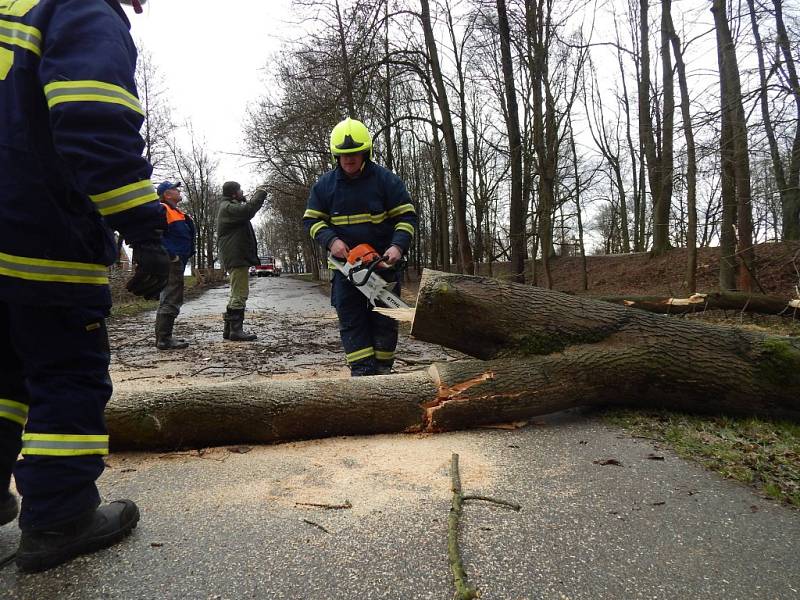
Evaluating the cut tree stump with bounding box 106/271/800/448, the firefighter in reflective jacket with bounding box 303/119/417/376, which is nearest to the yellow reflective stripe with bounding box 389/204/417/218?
the firefighter in reflective jacket with bounding box 303/119/417/376

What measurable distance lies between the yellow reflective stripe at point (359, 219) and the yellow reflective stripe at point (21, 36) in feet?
7.60

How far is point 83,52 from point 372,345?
267 cm

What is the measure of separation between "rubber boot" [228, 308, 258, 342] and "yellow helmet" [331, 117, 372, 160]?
361 cm

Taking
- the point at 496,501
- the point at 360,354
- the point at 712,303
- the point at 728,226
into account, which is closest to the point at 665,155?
the point at 728,226

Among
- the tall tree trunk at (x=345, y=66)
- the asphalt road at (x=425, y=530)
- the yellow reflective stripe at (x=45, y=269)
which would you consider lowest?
the asphalt road at (x=425, y=530)

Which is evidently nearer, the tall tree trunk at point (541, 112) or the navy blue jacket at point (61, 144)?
the navy blue jacket at point (61, 144)

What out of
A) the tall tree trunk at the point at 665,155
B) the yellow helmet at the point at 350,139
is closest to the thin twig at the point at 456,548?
the yellow helmet at the point at 350,139

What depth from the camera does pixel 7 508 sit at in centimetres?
170

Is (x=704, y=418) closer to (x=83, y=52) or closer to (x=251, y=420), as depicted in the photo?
(x=251, y=420)

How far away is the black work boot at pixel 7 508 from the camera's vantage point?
5.52 feet

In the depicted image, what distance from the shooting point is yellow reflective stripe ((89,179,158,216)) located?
1.51 meters

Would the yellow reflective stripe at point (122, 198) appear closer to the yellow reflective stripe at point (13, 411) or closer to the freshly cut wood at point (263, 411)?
the yellow reflective stripe at point (13, 411)

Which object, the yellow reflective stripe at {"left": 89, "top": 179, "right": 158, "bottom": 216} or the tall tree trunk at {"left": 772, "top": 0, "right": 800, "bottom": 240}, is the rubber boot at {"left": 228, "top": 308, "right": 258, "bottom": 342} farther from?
the tall tree trunk at {"left": 772, "top": 0, "right": 800, "bottom": 240}

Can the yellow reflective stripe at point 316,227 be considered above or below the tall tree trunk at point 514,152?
below
